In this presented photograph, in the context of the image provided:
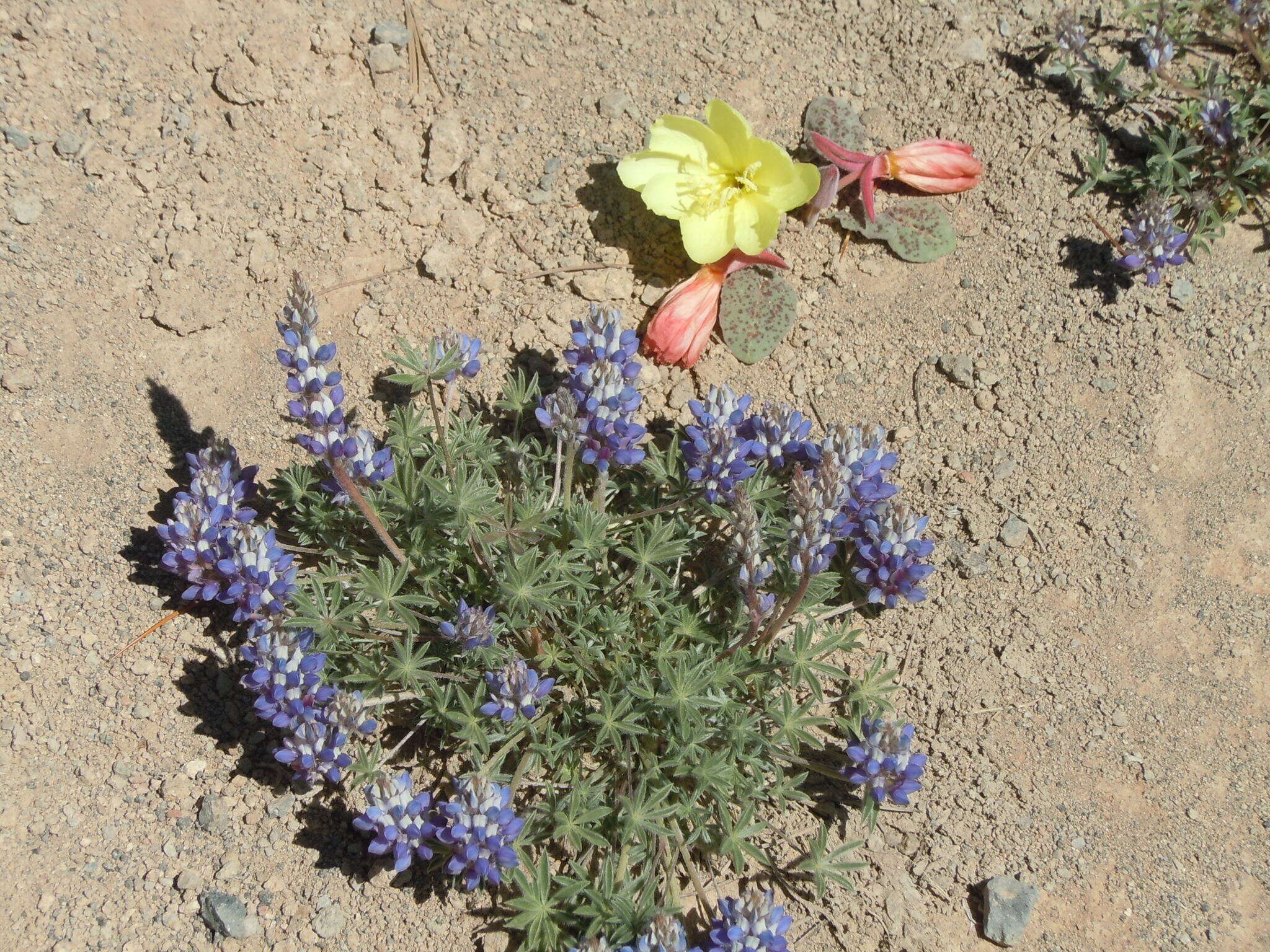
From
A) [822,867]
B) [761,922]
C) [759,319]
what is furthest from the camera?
[759,319]

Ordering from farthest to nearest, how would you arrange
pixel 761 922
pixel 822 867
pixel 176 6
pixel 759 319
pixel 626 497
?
pixel 176 6 < pixel 759 319 < pixel 626 497 < pixel 822 867 < pixel 761 922

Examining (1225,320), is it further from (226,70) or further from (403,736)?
(226,70)

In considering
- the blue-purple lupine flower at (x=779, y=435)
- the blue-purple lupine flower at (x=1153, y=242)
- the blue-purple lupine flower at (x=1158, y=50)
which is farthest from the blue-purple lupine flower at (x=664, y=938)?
the blue-purple lupine flower at (x=1158, y=50)

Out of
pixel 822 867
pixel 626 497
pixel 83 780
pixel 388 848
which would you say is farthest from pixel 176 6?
pixel 822 867

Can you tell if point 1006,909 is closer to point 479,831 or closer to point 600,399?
point 479,831

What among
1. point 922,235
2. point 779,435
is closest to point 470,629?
point 779,435

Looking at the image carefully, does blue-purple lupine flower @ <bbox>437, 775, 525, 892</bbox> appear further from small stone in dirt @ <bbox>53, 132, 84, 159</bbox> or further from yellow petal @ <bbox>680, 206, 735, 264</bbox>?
small stone in dirt @ <bbox>53, 132, 84, 159</bbox>
